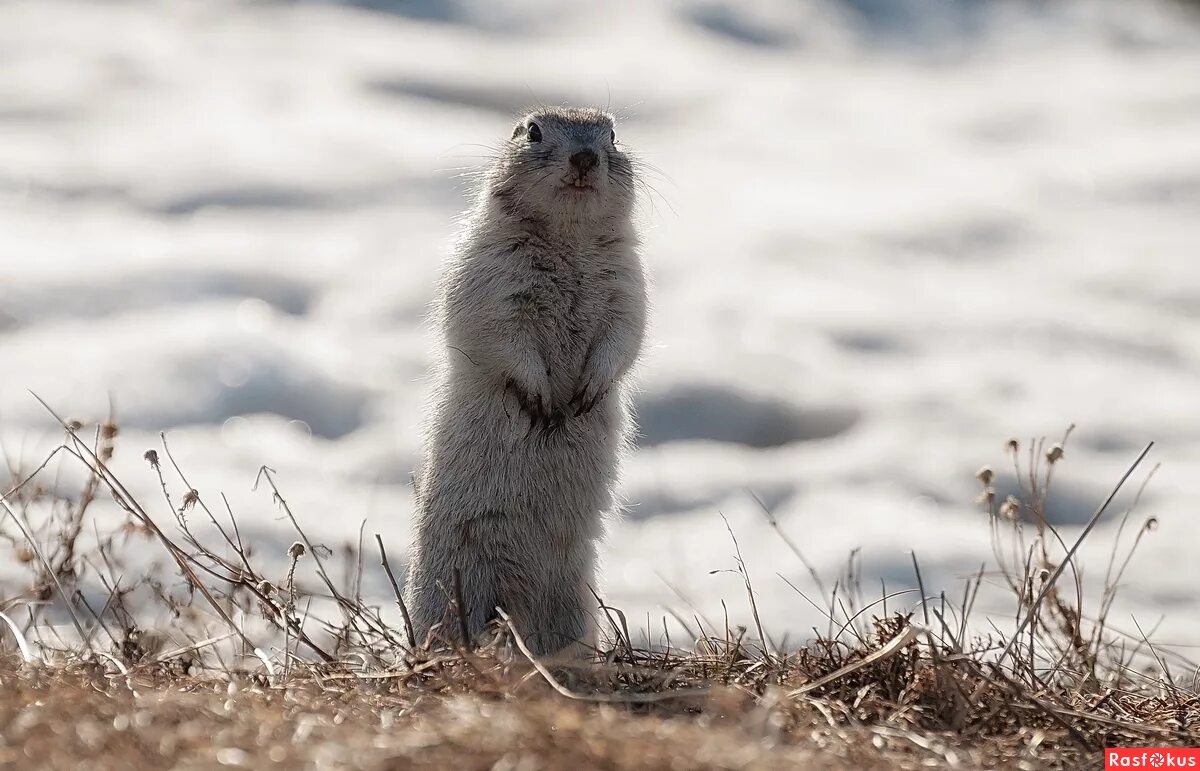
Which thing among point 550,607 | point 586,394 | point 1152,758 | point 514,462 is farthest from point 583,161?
point 1152,758

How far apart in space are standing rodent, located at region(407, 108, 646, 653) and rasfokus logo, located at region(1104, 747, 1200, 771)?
85.5 inches

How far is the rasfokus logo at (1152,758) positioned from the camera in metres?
3.39

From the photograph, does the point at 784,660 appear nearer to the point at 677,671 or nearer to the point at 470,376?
the point at 677,671

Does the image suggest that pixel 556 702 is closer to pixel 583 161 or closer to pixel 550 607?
pixel 550 607

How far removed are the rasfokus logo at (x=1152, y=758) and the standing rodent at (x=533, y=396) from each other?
7.13 ft

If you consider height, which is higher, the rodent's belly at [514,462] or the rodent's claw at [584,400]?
the rodent's claw at [584,400]

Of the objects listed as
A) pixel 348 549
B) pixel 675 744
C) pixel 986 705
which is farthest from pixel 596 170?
pixel 675 744

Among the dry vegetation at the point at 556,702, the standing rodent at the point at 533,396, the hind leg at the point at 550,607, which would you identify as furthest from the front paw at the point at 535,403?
the dry vegetation at the point at 556,702

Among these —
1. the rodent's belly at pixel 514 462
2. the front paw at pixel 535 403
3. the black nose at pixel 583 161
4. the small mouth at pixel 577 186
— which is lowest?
the rodent's belly at pixel 514 462

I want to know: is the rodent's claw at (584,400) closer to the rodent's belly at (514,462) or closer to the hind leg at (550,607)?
the rodent's belly at (514,462)

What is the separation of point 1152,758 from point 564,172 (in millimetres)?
3192

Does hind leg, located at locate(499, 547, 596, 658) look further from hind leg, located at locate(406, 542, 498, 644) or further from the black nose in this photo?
the black nose

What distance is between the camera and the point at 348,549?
5.42 meters

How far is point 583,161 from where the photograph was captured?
5.47 meters
